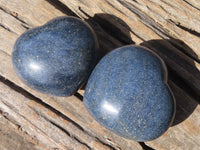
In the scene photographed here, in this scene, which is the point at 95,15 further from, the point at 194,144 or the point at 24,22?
the point at 194,144

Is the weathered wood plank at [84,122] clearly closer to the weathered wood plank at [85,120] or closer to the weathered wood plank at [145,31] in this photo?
the weathered wood plank at [85,120]

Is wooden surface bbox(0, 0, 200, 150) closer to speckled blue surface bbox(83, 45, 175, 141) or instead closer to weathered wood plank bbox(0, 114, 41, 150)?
speckled blue surface bbox(83, 45, 175, 141)

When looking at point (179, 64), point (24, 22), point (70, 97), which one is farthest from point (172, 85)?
point (24, 22)

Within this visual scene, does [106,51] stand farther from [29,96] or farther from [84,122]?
[29,96]

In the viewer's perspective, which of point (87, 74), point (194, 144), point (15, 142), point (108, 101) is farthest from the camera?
point (15, 142)

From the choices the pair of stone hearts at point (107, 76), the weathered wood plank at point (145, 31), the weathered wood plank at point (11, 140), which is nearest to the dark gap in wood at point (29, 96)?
the weathered wood plank at point (145, 31)

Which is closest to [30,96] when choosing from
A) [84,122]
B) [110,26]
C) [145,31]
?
[84,122]

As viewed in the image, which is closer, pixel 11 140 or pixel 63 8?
pixel 63 8

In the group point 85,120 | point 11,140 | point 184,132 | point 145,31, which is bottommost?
point 11,140
